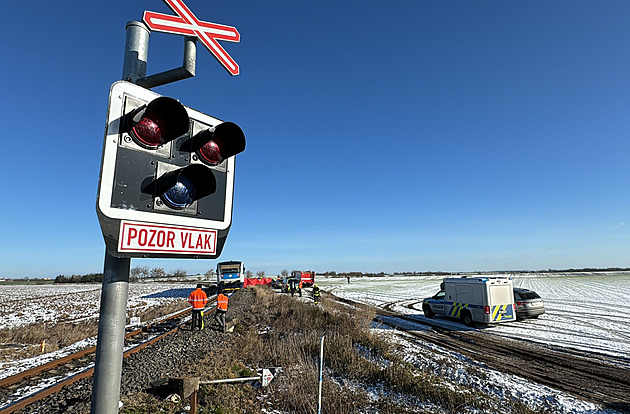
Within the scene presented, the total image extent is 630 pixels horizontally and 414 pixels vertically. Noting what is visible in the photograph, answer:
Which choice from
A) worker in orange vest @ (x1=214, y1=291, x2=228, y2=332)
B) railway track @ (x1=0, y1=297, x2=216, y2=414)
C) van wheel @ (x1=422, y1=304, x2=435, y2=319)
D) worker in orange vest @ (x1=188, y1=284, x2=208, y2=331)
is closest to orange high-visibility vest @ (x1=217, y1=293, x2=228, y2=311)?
worker in orange vest @ (x1=214, y1=291, x2=228, y2=332)

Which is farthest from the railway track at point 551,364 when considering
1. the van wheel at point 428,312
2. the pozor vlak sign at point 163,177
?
the pozor vlak sign at point 163,177

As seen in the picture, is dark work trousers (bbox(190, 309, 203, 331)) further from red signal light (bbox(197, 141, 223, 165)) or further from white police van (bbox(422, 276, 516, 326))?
red signal light (bbox(197, 141, 223, 165))

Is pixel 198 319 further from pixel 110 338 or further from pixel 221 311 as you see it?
pixel 110 338

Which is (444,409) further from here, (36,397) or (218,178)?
(36,397)

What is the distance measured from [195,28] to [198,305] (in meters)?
12.7

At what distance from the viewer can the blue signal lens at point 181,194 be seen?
1.99 m

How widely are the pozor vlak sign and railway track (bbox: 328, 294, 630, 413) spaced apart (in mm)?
9149

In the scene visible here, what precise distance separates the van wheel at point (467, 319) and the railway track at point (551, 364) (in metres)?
1.85

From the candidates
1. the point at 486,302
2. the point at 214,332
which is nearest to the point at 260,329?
the point at 214,332

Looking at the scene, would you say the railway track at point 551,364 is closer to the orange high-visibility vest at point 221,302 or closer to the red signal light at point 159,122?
the orange high-visibility vest at point 221,302

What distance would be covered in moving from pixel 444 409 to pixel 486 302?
10.2 meters

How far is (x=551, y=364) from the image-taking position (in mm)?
9578

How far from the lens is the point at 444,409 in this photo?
6.42 meters

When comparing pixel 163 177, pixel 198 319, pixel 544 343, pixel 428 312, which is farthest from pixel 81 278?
pixel 163 177
